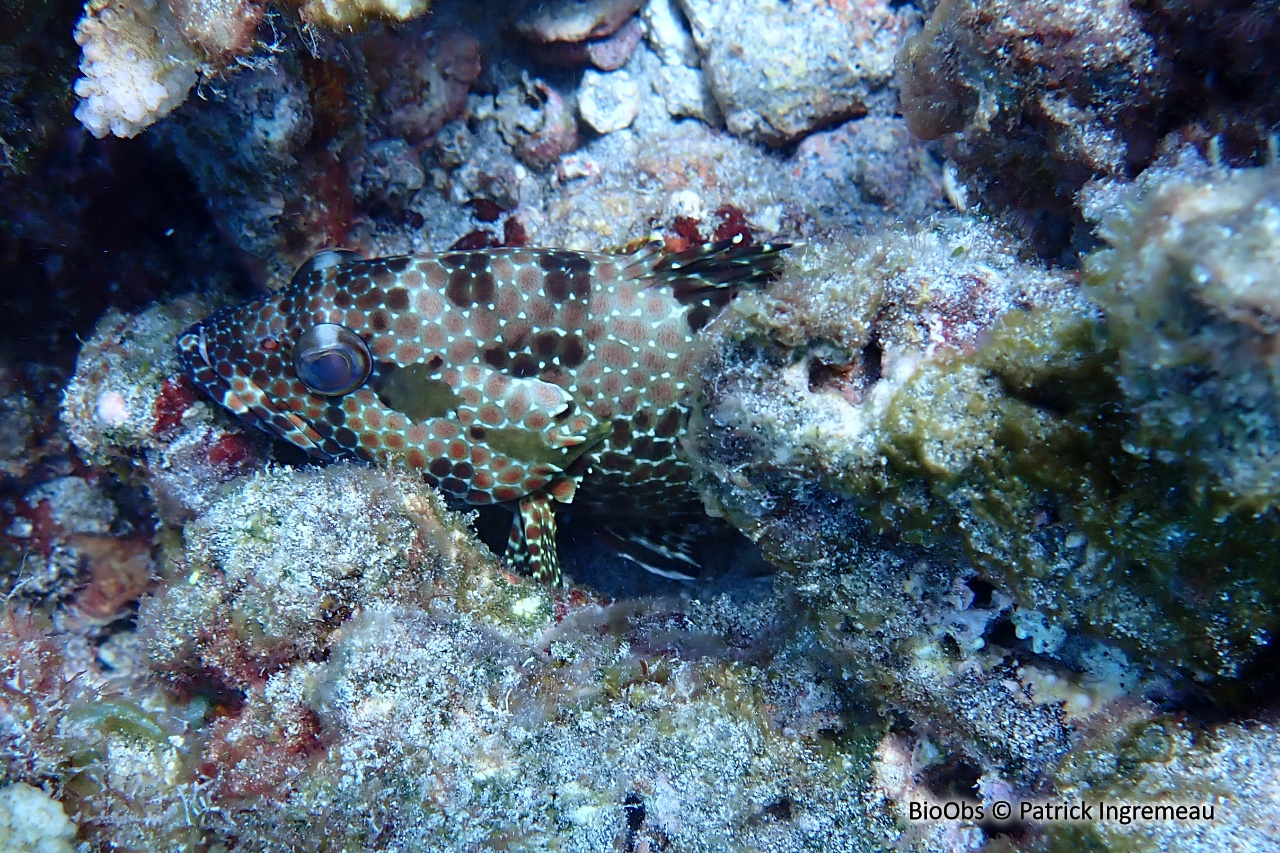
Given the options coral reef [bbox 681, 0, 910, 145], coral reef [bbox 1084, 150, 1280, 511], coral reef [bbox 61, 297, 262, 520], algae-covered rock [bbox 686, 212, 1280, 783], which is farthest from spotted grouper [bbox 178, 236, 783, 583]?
coral reef [bbox 1084, 150, 1280, 511]

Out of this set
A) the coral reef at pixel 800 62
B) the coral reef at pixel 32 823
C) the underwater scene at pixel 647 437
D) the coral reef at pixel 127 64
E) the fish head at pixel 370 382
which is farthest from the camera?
the coral reef at pixel 800 62

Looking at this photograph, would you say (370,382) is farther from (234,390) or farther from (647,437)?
(647,437)

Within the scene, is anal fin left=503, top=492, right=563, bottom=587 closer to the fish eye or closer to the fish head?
the fish head

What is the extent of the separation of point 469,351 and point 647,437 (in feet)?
4.41

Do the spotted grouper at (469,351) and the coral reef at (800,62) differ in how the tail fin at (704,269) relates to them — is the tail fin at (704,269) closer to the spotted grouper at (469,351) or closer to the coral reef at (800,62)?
the spotted grouper at (469,351)

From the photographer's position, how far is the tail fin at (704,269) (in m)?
4.18

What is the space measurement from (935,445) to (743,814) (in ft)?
6.49

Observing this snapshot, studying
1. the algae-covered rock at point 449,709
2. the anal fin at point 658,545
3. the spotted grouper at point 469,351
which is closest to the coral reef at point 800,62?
the spotted grouper at point 469,351

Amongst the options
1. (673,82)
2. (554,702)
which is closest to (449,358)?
(554,702)

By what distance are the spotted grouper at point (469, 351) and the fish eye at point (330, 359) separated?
0.04 ft

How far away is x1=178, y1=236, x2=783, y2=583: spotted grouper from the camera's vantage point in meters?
4.32

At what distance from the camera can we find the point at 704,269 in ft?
14.1

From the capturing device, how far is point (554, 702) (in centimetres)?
321

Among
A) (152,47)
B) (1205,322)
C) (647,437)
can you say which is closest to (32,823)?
(647,437)
